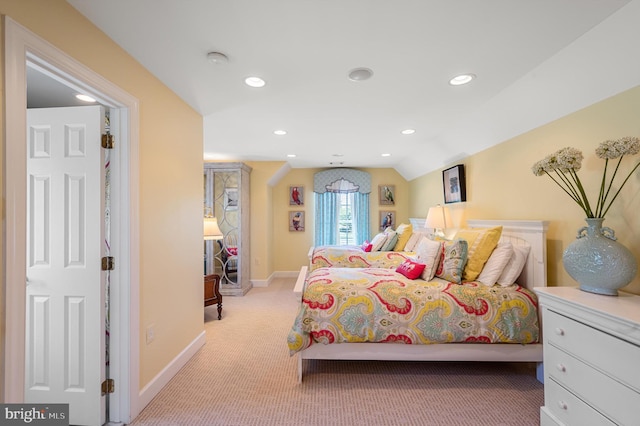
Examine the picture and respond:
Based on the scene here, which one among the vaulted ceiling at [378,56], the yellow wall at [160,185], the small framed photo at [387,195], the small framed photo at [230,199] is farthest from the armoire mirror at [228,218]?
the small framed photo at [387,195]

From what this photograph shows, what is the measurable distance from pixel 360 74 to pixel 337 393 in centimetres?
238

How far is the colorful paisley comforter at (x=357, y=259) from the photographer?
151 inches

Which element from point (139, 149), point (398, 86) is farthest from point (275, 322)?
point (398, 86)

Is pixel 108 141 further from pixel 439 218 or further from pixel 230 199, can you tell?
pixel 439 218

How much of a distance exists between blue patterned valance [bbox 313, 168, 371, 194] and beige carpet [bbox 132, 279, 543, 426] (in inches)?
151

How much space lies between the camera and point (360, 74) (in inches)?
77.9

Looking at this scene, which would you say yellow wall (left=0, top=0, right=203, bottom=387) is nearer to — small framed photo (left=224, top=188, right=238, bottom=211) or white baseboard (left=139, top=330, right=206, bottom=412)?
white baseboard (left=139, top=330, right=206, bottom=412)

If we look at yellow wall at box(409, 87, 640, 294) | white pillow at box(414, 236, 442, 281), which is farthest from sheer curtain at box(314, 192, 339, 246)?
white pillow at box(414, 236, 442, 281)

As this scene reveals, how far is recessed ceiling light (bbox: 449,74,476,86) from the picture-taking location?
2.02 m

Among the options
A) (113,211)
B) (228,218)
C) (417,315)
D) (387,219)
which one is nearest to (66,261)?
(113,211)

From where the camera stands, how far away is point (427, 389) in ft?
6.72

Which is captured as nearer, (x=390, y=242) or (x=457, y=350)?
(x=457, y=350)

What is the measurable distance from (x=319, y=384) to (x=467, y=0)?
262cm

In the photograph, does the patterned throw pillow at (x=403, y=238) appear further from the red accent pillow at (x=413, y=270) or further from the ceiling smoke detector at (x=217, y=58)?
the ceiling smoke detector at (x=217, y=58)
